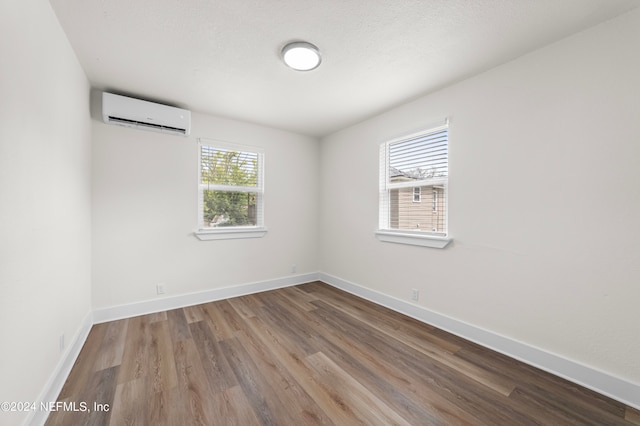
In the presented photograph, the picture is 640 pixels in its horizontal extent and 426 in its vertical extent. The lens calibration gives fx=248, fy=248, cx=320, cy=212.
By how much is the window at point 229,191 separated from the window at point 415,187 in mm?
1824

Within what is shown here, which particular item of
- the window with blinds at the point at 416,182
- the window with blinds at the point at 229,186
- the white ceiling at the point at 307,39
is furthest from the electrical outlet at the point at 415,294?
the window with blinds at the point at 229,186

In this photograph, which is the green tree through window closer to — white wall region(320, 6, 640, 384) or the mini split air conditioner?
the mini split air conditioner

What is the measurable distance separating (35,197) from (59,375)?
1.22 metres

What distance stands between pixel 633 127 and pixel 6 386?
3.64 metres

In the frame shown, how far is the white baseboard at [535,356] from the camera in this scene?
5.23 ft

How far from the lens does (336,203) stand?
3988mm

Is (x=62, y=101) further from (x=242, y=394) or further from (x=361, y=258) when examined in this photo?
(x=361, y=258)

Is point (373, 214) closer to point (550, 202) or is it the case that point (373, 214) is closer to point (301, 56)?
point (550, 202)

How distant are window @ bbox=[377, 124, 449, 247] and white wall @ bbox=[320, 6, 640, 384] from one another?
13cm

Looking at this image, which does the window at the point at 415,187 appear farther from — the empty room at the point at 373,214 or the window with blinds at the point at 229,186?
the window with blinds at the point at 229,186

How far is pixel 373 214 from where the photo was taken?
11.0 ft

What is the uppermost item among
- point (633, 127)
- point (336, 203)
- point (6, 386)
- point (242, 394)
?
point (633, 127)

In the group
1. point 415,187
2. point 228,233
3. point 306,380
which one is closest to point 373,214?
point 415,187

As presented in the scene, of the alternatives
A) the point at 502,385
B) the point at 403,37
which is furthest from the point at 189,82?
the point at 502,385
